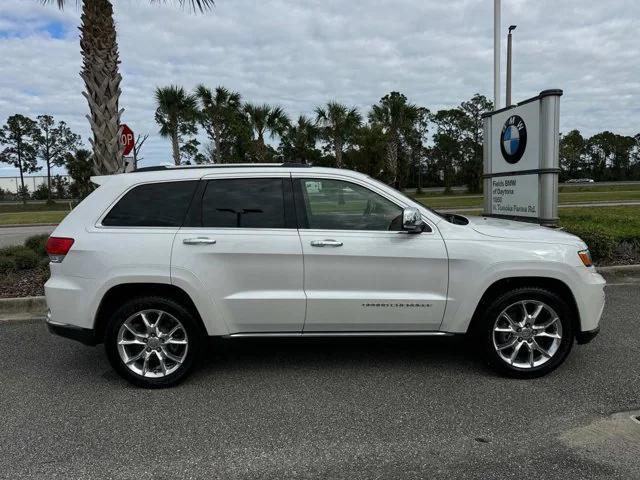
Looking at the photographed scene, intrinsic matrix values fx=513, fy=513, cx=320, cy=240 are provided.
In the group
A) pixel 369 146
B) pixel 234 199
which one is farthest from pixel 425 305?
pixel 369 146

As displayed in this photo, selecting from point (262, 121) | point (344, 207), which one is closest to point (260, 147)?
point (262, 121)

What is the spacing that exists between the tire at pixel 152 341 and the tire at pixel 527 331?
240cm

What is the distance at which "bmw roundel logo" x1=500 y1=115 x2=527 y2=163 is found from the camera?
25.8 feet

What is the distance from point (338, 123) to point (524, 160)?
29709mm

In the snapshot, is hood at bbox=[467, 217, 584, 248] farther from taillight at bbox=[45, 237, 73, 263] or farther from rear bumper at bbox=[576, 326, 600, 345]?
taillight at bbox=[45, 237, 73, 263]

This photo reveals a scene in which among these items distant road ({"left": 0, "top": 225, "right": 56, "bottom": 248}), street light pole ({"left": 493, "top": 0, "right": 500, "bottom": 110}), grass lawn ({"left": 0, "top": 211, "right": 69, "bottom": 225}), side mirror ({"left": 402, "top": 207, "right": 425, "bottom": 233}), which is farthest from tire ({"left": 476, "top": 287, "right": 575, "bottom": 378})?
grass lawn ({"left": 0, "top": 211, "right": 69, "bottom": 225})

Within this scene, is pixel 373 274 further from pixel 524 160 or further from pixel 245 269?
pixel 524 160

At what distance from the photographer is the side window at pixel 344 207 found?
4.22m

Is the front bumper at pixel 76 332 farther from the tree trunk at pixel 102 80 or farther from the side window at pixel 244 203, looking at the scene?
the tree trunk at pixel 102 80

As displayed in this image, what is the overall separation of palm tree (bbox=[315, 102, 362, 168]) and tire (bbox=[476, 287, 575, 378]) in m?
32.7

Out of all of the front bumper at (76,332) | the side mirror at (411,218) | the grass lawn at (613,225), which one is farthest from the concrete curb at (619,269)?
the front bumper at (76,332)

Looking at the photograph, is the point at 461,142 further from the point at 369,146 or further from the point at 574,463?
the point at 574,463

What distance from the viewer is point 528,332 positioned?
13.9ft

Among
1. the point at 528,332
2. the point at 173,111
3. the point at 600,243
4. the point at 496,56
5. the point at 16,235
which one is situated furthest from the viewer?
the point at 173,111
